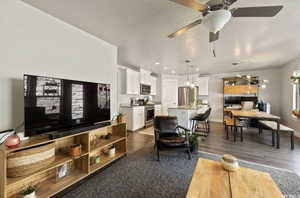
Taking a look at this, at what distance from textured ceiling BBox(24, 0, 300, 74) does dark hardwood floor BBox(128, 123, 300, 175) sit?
8.12ft

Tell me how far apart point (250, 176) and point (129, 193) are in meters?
1.48

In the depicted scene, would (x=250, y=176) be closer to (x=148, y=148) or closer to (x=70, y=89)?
(x=148, y=148)

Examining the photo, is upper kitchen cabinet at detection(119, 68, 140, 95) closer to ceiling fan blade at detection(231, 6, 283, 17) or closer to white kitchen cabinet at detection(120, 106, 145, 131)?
white kitchen cabinet at detection(120, 106, 145, 131)

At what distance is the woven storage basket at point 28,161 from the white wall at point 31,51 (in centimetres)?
49

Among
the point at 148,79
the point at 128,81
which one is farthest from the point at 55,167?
the point at 148,79

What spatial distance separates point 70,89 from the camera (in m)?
1.93

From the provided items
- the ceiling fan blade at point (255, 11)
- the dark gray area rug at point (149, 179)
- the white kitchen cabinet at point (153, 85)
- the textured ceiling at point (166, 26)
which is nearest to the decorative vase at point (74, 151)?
the dark gray area rug at point (149, 179)

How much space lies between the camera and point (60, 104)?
1804 mm

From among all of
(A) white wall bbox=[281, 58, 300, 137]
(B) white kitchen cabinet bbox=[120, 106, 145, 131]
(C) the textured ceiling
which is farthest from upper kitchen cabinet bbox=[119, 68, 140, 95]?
(A) white wall bbox=[281, 58, 300, 137]

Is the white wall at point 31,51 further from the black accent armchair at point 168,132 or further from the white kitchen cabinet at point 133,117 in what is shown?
the white kitchen cabinet at point 133,117

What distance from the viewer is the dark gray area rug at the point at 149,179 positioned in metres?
1.73

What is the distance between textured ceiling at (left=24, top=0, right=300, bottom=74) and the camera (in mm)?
1701

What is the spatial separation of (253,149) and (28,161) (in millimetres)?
4226

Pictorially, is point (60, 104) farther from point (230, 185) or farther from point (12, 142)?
point (230, 185)
